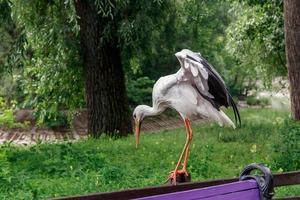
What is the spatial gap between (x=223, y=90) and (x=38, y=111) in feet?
33.7

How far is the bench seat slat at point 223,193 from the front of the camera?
2.97m

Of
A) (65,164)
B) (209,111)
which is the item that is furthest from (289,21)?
(209,111)

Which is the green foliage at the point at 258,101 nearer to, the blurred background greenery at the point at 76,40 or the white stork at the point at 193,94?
the blurred background greenery at the point at 76,40

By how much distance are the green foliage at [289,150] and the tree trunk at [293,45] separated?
2581 millimetres

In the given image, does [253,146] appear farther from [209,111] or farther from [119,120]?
[209,111]

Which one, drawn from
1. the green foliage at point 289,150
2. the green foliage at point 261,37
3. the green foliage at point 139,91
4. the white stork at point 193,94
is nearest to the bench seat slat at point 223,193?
the white stork at point 193,94

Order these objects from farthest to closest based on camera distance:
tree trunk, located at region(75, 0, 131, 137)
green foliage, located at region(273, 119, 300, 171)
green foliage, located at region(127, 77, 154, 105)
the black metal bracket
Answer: green foliage, located at region(127, 77, 154, 105) < tree trunk, located at region(75, 0, 131, 137) < green foliage, located at region(273, 119, 300, 171) < the black metal bracket

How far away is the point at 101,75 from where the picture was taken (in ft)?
39.7

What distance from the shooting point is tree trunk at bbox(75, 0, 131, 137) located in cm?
1173

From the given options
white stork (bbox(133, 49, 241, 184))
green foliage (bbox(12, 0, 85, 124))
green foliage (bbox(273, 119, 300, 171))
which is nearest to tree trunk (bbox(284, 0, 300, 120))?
green foliage (bbox(273, 119, 300, 171))

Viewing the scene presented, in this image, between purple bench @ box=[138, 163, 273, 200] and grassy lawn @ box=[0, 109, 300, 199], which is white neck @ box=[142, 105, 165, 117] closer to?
grassy lawn @ box=[0, 109, 300, 199]

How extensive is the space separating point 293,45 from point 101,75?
3923mm

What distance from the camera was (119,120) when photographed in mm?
12484

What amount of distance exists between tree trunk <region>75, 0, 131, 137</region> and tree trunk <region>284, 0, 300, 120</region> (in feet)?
10.9
